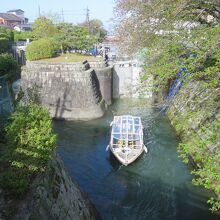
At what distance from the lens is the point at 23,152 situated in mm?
7172

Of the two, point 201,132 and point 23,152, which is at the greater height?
point 23,152

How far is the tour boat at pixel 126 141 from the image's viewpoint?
16097 millimetres

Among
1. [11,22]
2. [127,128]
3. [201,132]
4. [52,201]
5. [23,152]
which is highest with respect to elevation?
[11,22]

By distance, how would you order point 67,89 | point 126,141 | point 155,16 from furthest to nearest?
point 67,89
point 126,141
point 155,16

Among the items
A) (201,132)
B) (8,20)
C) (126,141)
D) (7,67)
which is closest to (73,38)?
(126,141)

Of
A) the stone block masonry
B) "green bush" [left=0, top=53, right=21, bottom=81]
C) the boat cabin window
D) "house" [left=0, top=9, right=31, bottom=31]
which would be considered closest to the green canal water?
the boat cabin window

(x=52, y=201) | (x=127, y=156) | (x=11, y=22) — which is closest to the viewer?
(x=52, y=201)

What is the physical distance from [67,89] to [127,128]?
27.8 feet

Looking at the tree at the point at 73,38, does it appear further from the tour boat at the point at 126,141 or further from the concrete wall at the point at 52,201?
the concrete wall at the point at 52,201

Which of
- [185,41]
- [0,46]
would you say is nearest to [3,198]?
[185,41]

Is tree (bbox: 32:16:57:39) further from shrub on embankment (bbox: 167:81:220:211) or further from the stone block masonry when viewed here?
shrub on embankment (bbox: 167:81:220:211)

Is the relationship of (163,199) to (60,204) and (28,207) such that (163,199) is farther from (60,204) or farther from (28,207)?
(28,207)

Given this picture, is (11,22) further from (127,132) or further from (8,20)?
(127,132)

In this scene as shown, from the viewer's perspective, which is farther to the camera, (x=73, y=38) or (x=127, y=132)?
(x=73, y=38)
